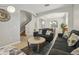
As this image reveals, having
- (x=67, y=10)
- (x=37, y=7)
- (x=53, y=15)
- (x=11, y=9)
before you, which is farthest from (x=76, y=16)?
(x=11, y=9)

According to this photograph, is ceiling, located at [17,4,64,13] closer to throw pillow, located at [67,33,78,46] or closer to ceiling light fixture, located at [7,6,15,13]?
ceiling light fixture, located at [7,6,15,13]

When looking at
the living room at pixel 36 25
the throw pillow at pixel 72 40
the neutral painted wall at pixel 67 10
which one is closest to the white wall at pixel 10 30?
the living room at pixel 36 25

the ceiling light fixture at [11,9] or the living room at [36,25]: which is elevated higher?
the ceiling light fixture at [11,9]

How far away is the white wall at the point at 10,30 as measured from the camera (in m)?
1.46

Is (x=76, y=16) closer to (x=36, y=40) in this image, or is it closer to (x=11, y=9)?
(x=36, y=40)

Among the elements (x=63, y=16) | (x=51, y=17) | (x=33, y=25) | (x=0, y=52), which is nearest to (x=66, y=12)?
(x=63, y=16)

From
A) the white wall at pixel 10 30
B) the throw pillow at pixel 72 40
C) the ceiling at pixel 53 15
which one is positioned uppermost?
the ceiling at pixel 53 15

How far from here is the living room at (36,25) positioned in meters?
1.47

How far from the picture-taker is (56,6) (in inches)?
58.6

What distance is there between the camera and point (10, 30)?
1.47 metres

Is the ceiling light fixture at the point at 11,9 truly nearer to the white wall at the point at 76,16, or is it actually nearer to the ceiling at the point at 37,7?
the ceiling at the point at 37,7

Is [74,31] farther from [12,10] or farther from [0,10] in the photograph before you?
[0,10]

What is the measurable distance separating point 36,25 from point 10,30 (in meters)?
0.32
